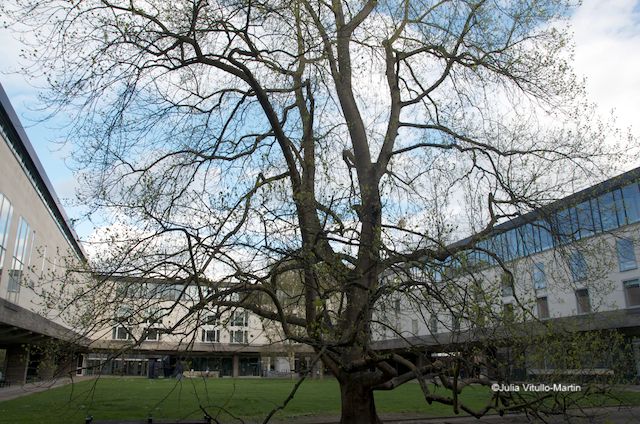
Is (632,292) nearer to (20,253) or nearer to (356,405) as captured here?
(356,405)

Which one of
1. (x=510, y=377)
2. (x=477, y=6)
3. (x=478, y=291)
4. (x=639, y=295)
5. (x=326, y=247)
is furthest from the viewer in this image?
(x=639, y=295)

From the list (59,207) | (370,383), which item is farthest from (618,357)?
(59,207)

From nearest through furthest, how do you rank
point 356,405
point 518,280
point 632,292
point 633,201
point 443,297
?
1. point 443,297
2. point 356,405
3. point 518,280
4. point 633,201
5. point 632,292

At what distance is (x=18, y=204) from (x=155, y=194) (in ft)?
80.8

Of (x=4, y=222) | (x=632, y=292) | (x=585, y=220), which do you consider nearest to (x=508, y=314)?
(x=585, y=220)

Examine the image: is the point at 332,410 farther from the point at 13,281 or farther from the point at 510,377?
the point at 13,281

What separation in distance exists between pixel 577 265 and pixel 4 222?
27009 millimetres

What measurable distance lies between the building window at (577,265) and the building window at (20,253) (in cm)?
2744

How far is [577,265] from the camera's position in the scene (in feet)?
36.4

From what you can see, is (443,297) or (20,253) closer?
(443,297)

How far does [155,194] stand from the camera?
10016 mm

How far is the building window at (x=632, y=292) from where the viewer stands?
1248 inches

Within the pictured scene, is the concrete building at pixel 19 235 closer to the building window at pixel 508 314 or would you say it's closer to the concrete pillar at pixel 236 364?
the building window at pixel 508 314

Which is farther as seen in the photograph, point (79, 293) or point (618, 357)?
point (618, 357)
